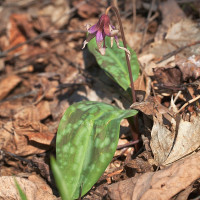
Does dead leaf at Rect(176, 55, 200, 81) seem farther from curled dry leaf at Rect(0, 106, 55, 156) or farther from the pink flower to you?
curled dry leaf at Rect(0, 106, 55, 156)

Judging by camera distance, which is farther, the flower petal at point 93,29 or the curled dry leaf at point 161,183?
the flower petal at point 93,29

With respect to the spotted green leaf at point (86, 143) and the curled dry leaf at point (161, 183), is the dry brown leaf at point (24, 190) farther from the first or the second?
the curled dry leaf at point (161, 183)

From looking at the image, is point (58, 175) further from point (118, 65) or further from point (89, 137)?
Answer: point (118, 65)

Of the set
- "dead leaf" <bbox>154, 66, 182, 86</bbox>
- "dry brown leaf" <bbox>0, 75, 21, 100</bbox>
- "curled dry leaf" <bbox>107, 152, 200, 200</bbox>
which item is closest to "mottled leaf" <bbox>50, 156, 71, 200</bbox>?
"curled dry leaf" <bbox>107, 152, 200, 200</bbox>

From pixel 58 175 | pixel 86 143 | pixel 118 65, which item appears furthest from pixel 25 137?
pixel 58 175

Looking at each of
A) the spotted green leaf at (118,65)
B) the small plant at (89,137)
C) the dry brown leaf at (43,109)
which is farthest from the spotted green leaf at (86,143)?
the dry brown leaf at (43,109)

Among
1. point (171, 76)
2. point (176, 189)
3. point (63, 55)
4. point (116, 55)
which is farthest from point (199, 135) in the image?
point (63, 55)
